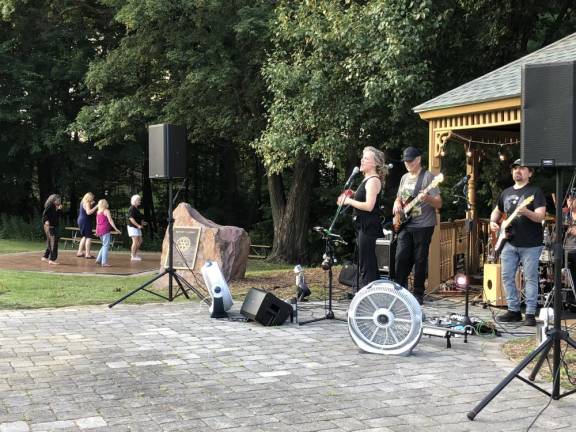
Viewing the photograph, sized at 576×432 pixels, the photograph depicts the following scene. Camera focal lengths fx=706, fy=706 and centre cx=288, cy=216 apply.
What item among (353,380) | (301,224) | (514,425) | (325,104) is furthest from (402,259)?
(301,224)

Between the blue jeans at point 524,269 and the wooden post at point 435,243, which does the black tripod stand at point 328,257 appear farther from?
the wooden post at point 435,243

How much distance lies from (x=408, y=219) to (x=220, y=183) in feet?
76.2

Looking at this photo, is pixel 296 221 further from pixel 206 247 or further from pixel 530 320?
pixel 530 320

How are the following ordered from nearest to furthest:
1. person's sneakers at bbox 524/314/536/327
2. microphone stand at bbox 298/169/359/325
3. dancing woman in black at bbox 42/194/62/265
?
1. microphone stand at bbox 298/169/359/325
2. person's sneakers at bbox 524/314/536/327
3. dancing woman in black at bbox 42/194/62/265

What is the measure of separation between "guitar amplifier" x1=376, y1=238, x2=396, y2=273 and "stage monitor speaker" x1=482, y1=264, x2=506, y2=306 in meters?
1.20

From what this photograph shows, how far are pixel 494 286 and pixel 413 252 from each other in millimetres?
1384

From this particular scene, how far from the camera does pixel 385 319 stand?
19.9 feet

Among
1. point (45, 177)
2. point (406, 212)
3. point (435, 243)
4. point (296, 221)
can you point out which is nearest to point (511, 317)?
point (406, 212)

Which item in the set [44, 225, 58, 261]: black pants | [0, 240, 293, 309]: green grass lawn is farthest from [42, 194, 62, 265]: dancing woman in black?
[0, 240, 293, 309]: green grass lawn

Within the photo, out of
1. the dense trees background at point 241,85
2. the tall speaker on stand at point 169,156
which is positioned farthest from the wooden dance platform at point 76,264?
the tall speaker on stand at point 169,156

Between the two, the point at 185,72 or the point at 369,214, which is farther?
the point at 185,72

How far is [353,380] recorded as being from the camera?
5301 millimetres

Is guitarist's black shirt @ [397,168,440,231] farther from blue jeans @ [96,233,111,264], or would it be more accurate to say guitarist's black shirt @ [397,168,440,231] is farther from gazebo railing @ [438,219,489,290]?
blue jeans @ [96,233,111,264]

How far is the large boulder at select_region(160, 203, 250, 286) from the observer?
10.6 meters
